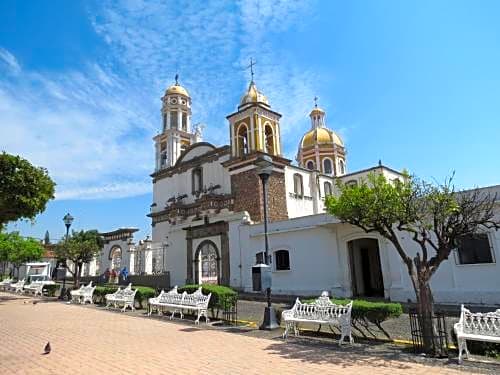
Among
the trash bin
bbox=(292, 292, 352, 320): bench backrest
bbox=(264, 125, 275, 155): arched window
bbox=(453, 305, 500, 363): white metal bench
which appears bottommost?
bbox=(453, 305, 500, 363): white metal bench

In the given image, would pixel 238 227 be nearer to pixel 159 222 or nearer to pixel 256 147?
pixel 256 147

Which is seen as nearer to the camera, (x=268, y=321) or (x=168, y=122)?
(x=268, y=321)

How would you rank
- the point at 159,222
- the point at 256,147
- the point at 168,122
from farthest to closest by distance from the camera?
1. the point at 168,122
2. the point at 159,222
3. the point at 256,147

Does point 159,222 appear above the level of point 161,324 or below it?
above

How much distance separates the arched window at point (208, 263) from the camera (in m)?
23.2

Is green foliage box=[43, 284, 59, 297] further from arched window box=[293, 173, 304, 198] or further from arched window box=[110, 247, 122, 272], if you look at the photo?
arched window box=[293, 173, 304, 198]

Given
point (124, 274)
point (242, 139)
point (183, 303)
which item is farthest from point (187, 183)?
point (183, 303)

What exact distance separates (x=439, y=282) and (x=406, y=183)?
772 cm

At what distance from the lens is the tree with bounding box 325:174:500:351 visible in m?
7.11

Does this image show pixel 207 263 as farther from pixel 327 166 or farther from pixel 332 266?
pixel 327 166

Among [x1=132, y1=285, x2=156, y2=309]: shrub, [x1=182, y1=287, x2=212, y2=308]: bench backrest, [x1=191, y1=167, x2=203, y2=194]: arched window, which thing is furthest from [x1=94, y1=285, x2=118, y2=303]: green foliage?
[x1=191, y1=167, x2=203, y2=194]: arched window

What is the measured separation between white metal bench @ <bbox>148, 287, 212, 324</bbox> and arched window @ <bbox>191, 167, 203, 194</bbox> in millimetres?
18175

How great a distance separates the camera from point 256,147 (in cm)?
2527

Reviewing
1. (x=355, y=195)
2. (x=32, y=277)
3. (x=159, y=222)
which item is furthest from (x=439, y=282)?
(x=32, y=277)
